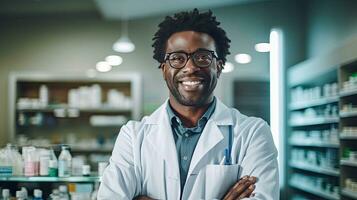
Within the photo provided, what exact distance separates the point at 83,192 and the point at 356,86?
1.96m

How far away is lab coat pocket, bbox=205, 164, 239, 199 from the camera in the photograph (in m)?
1.81

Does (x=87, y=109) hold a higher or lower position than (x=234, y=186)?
higher

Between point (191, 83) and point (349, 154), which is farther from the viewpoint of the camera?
point (349, 154)

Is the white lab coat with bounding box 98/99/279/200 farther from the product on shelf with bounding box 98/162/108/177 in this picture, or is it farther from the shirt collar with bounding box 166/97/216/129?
the product on shelf with bounding box 98/162/108/177

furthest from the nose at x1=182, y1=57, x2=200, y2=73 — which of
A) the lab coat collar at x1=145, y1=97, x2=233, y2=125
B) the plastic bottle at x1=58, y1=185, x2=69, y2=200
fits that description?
the plastic bottle at x1=58, y1=185, x2=69, y2=200

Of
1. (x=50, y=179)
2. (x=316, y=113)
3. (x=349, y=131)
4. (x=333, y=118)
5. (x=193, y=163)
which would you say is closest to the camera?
(x=193, y=163)

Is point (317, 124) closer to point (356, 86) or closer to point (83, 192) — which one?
point (356, 86)

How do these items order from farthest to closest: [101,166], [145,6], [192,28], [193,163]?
[145,6] < [101,166] < [192,28] < [193,163]

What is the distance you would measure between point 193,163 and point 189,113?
9.3 inches

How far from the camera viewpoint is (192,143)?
1.92 meters

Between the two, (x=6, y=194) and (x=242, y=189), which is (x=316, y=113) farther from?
(x=6, y=194)

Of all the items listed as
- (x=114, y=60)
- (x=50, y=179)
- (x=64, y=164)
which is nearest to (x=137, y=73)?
(x=114, y=60)

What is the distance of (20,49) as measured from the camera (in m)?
3.15

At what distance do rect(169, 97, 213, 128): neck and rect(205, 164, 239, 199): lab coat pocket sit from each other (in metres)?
0.25
